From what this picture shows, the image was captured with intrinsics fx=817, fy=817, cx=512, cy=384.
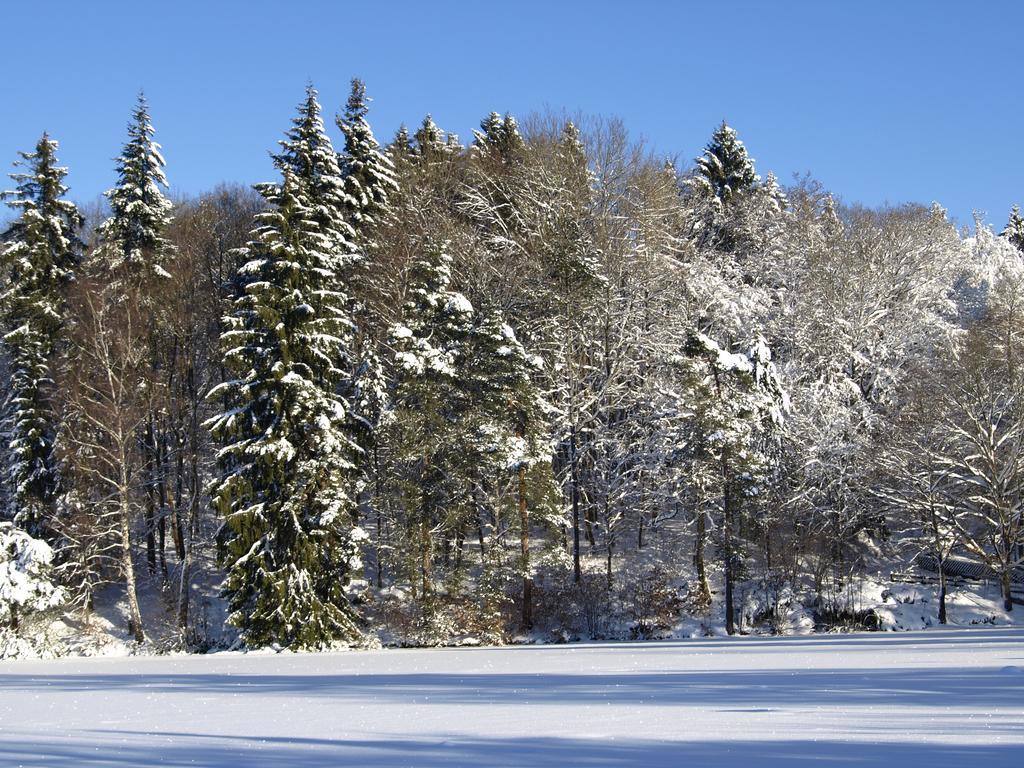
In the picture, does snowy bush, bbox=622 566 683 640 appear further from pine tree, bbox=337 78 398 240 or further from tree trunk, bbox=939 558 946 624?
pine tree, bbox=337 78 398 240

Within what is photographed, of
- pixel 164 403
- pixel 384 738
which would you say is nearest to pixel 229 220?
pixel 164 403

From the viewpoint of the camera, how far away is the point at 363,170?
3966cm

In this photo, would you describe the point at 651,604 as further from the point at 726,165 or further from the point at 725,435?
the point at 726,165

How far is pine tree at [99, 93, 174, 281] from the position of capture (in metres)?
31.6

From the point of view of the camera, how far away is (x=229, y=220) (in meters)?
40.6

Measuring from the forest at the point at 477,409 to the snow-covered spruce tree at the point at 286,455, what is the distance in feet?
0.34

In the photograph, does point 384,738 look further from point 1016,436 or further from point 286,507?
point 1016,436

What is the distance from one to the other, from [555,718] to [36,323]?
29.8 metres

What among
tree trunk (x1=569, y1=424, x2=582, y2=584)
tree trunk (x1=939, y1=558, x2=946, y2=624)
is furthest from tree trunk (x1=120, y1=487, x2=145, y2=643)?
tree trunk (x1=939, y1=558, x2=946, y2=624)

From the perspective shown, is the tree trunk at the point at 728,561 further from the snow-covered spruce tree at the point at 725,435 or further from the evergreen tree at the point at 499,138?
the evergreen tree at the point at 499,138

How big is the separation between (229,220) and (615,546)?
2449cm

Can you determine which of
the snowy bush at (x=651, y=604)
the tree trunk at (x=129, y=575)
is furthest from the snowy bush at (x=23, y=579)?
the snowy bush at (x=651, y=604)

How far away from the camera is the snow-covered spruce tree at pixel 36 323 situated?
1166 inches

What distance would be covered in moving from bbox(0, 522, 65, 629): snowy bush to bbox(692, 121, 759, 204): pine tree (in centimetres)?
3804
